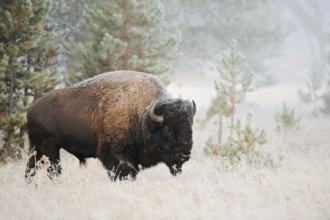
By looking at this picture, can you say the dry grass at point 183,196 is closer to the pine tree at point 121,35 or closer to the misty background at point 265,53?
the pine tree at point 121,35

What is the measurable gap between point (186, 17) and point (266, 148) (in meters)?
13.3

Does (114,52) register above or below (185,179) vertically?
above

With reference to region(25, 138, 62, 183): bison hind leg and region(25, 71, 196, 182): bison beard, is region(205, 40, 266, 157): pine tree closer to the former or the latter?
region(25, 71, 196, 182): bison beard

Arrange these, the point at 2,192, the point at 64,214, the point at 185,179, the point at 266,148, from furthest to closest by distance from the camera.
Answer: the point at 266,148 → the point at 185,179 → the point at 2,192 → the point at 64,214

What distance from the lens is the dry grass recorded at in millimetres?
5555

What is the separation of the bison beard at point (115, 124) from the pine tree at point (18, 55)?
150cm

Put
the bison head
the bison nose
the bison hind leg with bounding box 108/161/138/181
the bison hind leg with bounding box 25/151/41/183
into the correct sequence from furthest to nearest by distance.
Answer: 1. the bison hind leg with bounding box 25/151/41/183
2. the bison hind leg with bounding box 108/161/138/181
3. the bison nose
4. the bison head

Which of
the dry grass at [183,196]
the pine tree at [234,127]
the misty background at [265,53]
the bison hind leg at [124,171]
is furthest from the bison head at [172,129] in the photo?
the misty background at [265,53]

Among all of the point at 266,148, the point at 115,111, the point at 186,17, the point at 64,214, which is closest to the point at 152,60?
the point at 266,148

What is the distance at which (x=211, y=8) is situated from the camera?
23.8 metres

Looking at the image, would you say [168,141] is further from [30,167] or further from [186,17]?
[186,17]

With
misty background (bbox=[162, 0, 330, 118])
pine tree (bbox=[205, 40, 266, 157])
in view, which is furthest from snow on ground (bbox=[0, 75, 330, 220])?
misty background (bbox=[162, 0, 330, 118])

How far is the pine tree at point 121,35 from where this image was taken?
12039 millimetres

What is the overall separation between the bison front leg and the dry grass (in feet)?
0.85
